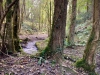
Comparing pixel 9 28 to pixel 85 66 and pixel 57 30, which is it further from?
pixel 85 66

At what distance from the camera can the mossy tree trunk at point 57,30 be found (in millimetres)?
7547

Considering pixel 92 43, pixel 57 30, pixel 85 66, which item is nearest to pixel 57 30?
pixel 57 30

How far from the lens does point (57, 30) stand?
7703mm

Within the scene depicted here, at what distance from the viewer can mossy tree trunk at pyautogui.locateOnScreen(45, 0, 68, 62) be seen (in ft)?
24.8

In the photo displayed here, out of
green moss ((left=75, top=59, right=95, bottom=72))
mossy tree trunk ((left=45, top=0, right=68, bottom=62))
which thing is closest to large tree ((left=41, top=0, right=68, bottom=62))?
mossy tree trunk ((left=45, top=0, right=68, bottom=62))

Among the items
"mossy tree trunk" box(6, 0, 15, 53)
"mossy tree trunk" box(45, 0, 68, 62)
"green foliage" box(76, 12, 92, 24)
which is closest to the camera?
"mossy tree trunk" box(45, 0, 68, 62)

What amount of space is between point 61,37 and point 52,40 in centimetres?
43

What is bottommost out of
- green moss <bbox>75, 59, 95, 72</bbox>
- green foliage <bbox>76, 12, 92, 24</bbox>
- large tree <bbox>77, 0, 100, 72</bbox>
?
green moss <bbox>75, 59, 95, 72</bbox>

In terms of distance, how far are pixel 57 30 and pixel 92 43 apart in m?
1.83

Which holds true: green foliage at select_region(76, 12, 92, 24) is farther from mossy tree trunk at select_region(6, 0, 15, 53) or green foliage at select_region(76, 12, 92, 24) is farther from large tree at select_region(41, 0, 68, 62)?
Answer: large tree at select_region(41, 0, 68, 62)

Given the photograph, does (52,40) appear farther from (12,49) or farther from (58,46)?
(12,49)

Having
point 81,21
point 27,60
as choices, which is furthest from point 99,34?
point 81,21

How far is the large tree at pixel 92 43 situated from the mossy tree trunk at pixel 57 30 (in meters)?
1.40

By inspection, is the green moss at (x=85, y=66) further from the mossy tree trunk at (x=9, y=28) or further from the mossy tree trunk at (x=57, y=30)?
the mossy tree trunk at (x=9, y=28)
